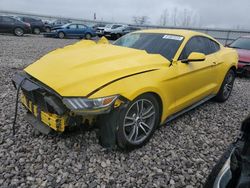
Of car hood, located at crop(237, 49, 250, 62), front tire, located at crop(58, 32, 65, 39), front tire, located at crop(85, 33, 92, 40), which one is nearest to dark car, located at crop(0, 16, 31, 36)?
front tire, located at crop(58, 32, 65, 39)

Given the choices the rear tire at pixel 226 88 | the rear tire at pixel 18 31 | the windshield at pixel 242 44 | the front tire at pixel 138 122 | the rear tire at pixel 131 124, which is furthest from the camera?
the rear tire at pixel 18 31

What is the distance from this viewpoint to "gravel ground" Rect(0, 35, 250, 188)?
2.55 meters

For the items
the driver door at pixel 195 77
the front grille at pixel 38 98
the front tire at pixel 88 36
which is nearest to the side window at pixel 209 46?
the driver door at pixel 195 77

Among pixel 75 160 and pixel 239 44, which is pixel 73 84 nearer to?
pixel 75 160

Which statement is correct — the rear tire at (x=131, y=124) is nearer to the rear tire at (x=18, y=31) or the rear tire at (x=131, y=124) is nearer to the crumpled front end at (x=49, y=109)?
the crumpled front end at (x=49, y=109)

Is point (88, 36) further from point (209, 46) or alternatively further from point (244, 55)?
point (209, 46)

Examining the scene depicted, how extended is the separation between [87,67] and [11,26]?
58.9 ft

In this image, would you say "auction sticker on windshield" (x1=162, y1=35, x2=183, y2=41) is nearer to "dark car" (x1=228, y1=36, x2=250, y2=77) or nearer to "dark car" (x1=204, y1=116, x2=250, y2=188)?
"dark car" (x1=204, y1=116, x2=250, y2=188)

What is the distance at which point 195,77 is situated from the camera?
381cm

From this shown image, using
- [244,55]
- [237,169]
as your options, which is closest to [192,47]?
[237,169]

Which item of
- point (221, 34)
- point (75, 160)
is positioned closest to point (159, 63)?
point (75, 160)

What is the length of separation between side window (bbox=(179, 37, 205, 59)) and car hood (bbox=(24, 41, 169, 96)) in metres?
0.51

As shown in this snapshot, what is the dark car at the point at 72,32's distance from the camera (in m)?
19.9

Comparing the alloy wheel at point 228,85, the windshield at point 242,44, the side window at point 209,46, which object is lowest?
the alloy wheel at point 228,85
